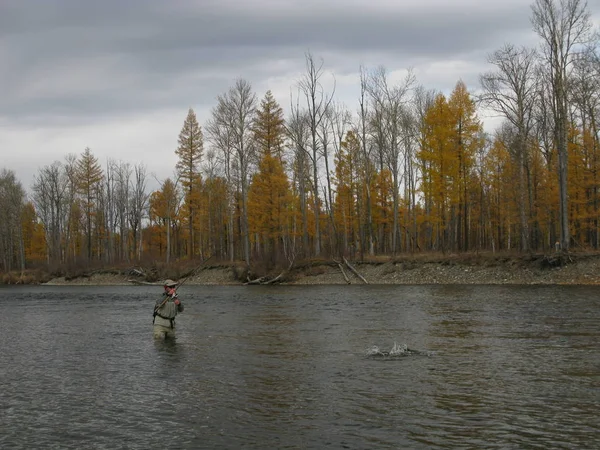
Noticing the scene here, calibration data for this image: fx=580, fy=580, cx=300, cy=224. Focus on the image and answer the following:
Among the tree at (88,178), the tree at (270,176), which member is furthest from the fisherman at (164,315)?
the tree at (88,178)

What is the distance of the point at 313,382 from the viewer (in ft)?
37.0

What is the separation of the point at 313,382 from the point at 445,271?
3205 cm

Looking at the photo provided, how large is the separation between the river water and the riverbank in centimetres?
1469

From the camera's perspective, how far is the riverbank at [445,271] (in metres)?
36.0

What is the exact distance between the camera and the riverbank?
35969mm

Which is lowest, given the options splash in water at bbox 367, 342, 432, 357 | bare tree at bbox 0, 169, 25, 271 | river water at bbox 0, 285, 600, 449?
river water at bbox 0, 285, 600, 449

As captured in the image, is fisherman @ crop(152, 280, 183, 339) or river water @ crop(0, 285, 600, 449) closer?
river water @ crop(0, 285, 600, 449)

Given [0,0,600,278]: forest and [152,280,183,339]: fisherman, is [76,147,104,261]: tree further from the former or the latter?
[152,280,183,339]: fisherman

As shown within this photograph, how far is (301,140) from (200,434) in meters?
46.7

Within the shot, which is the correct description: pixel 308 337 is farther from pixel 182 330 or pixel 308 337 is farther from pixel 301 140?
pixel 301 140

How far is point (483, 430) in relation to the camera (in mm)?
7980

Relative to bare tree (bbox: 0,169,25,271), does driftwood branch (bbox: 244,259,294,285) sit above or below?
below

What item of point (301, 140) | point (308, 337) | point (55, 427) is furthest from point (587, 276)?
point (55, 427)

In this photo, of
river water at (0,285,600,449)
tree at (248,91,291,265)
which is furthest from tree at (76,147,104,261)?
river water at (0,285,600,449)
